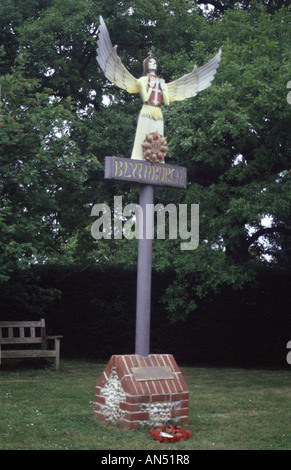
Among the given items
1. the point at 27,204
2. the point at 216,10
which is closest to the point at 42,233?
the point at 27,204

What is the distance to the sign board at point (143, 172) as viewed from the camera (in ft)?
22.1

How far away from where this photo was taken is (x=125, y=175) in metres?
6.80

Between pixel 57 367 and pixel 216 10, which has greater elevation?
pixel 216 10

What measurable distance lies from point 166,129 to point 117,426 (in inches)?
240

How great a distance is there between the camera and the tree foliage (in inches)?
396

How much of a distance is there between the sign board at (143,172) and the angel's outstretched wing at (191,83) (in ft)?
3.21

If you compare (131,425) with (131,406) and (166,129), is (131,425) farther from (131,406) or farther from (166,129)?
(166,129)

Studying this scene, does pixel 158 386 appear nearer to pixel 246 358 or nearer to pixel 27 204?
pixel 27 204

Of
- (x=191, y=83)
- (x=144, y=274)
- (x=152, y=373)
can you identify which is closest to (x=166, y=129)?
(x=191, y=83)

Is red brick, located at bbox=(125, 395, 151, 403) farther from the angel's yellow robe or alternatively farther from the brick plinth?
the angel's yellow robe

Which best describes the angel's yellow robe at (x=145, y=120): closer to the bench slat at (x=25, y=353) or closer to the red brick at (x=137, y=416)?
the red brick at (x=137, y=416)

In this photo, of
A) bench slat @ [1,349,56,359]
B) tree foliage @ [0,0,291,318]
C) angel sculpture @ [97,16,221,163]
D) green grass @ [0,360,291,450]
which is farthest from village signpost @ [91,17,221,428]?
bench slat @ [1,349,56,359]

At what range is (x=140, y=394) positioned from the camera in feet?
20.5

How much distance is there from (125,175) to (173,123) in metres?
3.96
